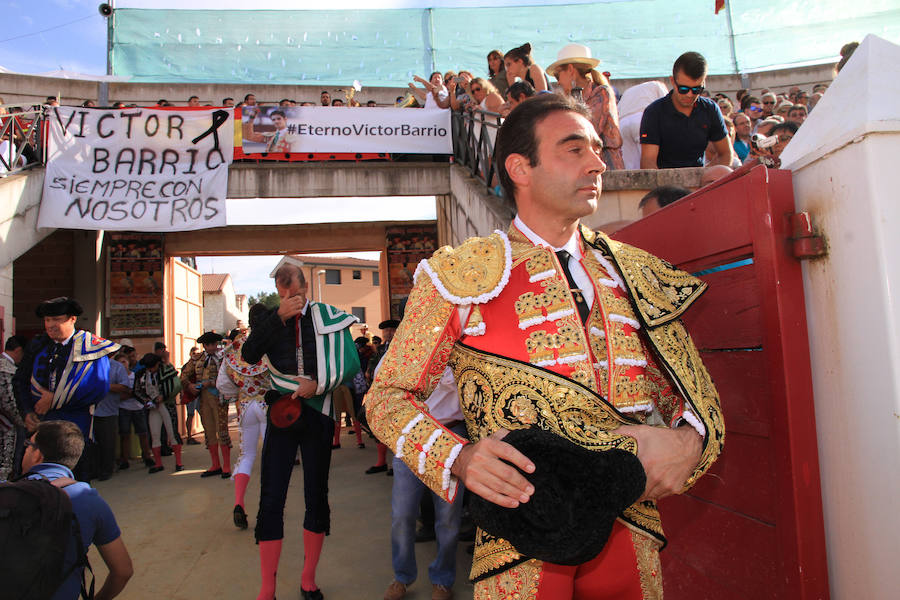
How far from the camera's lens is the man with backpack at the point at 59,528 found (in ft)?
6.52

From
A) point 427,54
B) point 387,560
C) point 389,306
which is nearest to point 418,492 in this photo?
point 387,560

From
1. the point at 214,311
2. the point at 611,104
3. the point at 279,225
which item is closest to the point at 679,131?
the point at 611,104

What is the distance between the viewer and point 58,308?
14.2 feet

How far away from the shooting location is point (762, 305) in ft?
5.29

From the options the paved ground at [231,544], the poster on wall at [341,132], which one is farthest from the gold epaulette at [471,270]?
the poster on wall at [341,132]

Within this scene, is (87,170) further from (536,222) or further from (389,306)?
(536,222)

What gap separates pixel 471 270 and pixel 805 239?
2.74 ft

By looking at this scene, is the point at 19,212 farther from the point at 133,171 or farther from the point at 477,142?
the point at 477,142

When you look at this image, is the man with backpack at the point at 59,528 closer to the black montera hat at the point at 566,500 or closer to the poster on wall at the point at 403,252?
the black montera hat at the point at 566,500

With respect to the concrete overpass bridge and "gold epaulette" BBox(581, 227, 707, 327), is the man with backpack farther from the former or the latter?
the concrete overpass bridge

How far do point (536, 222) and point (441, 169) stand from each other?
8716 mm

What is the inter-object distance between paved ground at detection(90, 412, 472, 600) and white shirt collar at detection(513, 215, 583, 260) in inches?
102

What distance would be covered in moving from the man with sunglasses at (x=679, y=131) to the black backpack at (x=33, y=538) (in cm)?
368

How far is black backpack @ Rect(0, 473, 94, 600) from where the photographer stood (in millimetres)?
1945
